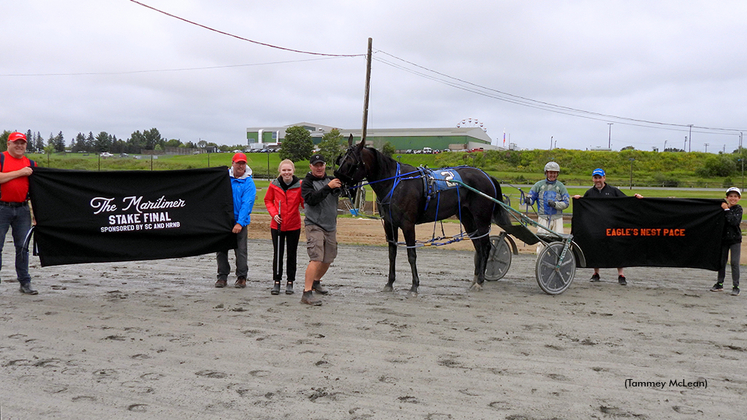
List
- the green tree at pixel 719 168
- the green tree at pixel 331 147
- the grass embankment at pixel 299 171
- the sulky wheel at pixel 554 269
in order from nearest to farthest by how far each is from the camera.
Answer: the sulky wheel at pixel 554 269 → the grass embankment at pixel 299 171 → the green tree at pixel 331 147 → the green tree at pixel 719 168

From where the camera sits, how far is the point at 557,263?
722 cm

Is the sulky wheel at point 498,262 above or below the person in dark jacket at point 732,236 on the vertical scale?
below

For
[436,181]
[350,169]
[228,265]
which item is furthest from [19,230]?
[436,181]

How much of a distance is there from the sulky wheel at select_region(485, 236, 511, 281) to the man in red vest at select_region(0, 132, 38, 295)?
21.3 feet

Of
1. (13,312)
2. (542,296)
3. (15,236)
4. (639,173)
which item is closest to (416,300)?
(542,296)

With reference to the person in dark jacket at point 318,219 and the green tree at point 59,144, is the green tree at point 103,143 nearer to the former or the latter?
the green tree at point 59,144

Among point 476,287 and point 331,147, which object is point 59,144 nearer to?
point 331,147

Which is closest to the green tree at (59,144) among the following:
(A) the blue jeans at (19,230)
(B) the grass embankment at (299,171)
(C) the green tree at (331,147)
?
(B) the grass embankment at (299,171)

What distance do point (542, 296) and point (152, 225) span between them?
218 inches

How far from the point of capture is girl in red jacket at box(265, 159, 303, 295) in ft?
22.2

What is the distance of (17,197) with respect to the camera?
250 inches

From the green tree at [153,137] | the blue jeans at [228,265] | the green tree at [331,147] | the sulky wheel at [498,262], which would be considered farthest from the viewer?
the green tree at [153,137]

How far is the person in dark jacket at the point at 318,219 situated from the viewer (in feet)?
20.6

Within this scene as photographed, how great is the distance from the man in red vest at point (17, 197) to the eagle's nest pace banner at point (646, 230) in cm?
783
